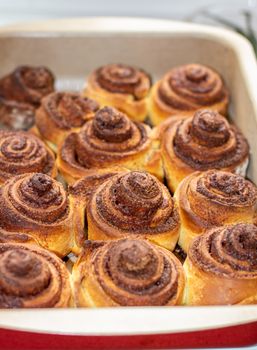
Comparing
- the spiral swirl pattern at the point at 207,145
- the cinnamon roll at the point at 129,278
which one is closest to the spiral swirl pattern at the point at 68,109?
the spiral swirl pattern at the point at 207,145

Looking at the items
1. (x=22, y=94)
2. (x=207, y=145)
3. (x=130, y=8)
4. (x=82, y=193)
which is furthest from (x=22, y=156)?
(x=130, y=8)

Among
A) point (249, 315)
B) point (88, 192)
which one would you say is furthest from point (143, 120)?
point (249, 315)

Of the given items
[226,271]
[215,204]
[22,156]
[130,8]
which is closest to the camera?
[226,271]

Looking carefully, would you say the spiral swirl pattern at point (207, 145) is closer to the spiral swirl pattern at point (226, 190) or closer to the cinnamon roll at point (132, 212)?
the spiral swirl pattern at point (226, 190)

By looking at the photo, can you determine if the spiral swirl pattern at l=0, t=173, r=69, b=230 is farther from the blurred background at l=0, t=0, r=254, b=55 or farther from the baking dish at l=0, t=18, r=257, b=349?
the blurred background at l=0, t=0, r=254, b=55

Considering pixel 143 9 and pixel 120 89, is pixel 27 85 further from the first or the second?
pixel 143 9
